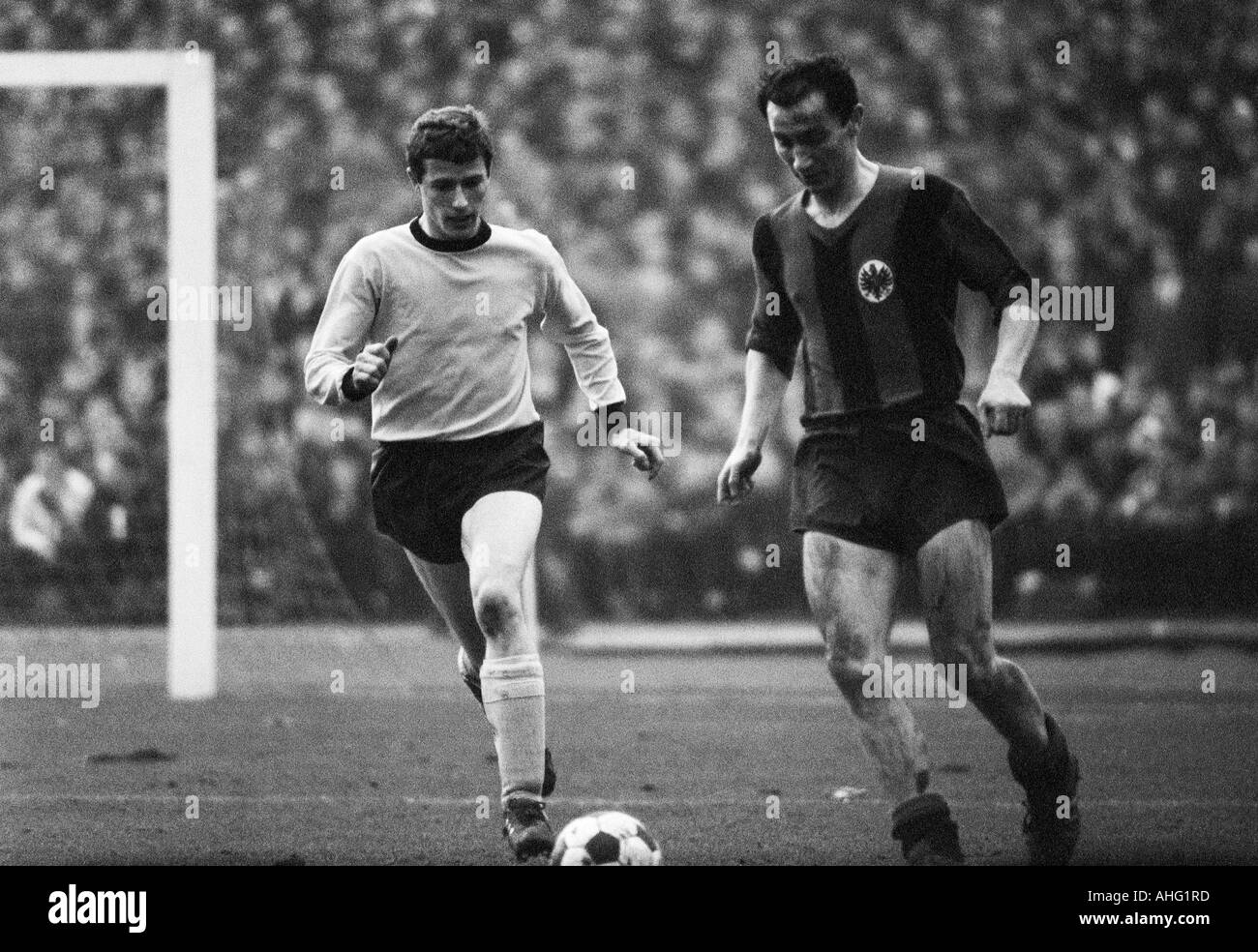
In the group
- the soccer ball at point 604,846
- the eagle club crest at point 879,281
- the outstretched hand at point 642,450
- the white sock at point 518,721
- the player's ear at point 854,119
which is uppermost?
the player's ear at point 854,119

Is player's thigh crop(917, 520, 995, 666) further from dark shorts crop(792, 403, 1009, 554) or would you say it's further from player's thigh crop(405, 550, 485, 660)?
player's thigh crop(405, 550, 485, 660)

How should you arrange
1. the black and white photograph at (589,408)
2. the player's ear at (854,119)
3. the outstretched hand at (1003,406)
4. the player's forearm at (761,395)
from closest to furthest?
the outstretched hand at (1003,406)
the player's ear at (854,119)
the player's forearm at (761,395)
the black and white photograph at (589,408)

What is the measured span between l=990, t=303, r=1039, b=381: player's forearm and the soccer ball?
1.20 m

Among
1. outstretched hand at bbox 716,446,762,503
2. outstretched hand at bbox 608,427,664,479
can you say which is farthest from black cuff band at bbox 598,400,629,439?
outstretched hand at bbox 716,446,762,503

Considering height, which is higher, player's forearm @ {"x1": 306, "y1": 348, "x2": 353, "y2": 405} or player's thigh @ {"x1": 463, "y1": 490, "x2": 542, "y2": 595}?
player's forearm @ {"x1": 306, "y1": 348, "x2": 353, "y2": 405}

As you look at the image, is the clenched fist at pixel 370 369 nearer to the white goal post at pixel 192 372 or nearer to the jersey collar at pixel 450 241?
the jersey collar at pixel 450 241

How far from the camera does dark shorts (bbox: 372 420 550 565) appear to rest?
5.14 metres

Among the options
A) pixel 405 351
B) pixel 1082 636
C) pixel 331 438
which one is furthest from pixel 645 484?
pixel 405 351

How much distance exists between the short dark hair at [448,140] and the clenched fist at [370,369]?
0.48 m

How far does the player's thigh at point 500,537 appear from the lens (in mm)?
4945

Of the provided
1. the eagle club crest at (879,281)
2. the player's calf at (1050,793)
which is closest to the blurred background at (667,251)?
the player's calf at (1050,793)

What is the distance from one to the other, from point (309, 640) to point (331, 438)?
62.3 inches
